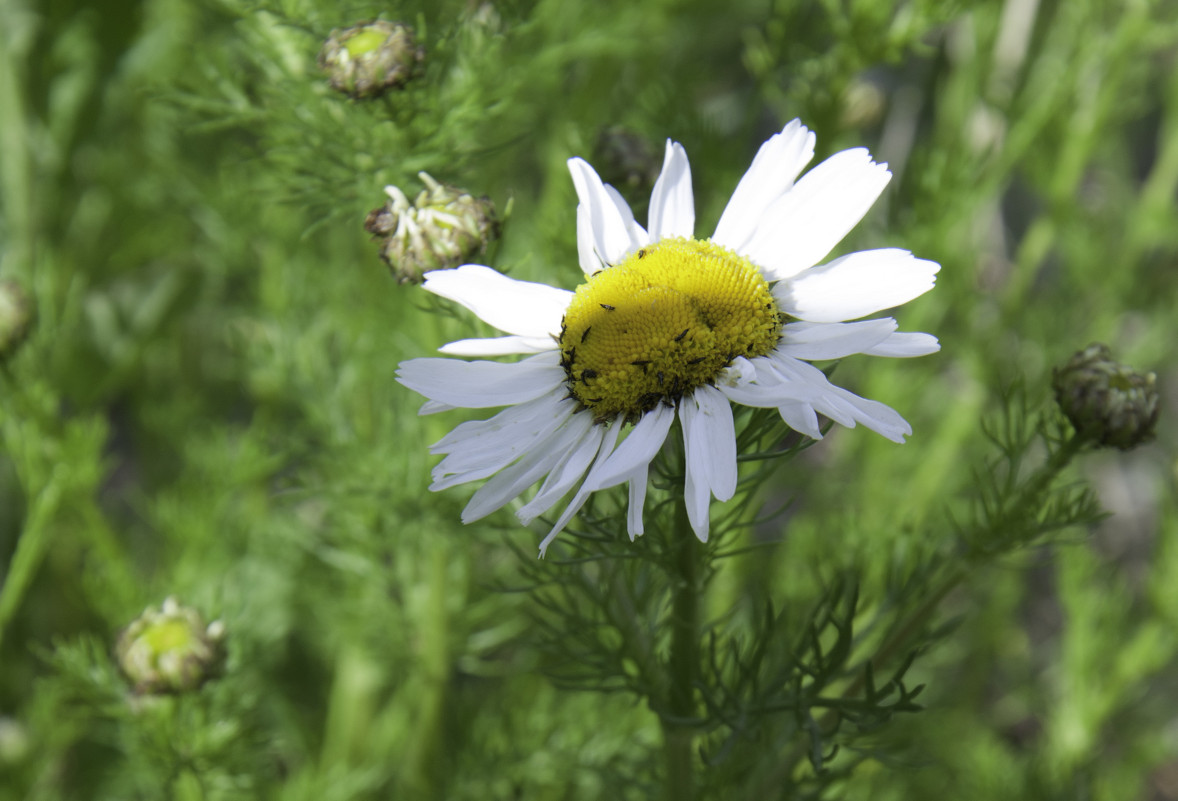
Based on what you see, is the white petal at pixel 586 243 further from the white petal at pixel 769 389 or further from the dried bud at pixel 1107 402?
the dried bud at pixel 1107 402

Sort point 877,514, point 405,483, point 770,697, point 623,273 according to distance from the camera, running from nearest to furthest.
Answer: point 623,273
point 770,697
point 405,483
point 877,514

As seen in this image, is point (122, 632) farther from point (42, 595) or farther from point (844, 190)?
point (42, 595)

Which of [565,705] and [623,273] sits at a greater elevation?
[623,273]

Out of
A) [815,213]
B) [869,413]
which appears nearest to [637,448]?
[869,413]

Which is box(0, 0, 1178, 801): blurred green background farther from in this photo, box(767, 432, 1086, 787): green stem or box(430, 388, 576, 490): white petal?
box(430, 388, 576, 490): white petal

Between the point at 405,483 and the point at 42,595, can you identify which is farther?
the point at 42,595

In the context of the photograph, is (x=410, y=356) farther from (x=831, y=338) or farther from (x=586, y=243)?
(x=831, y=338)

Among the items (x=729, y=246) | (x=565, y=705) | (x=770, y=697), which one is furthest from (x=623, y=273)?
(x=565, y=705)

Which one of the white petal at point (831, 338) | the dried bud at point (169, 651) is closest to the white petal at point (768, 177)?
the white petal at point (831, 338)
